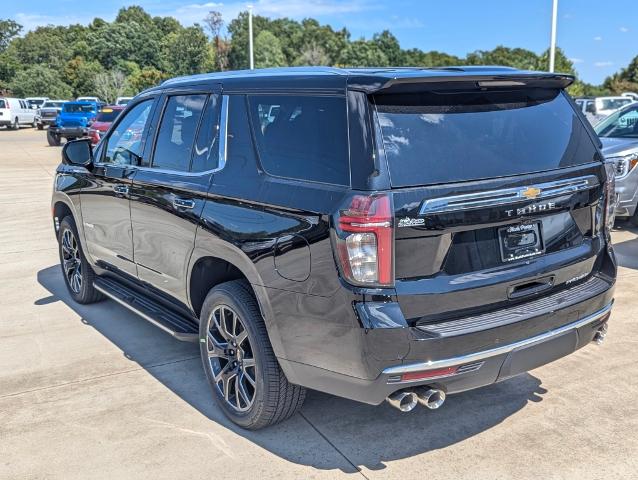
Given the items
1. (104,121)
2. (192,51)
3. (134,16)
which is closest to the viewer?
(104,121)

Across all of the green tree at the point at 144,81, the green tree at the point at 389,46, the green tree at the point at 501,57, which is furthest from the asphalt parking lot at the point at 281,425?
the green tree at the point at 389,46

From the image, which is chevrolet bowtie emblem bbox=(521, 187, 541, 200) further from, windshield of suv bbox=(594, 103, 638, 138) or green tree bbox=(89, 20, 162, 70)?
green tree bbox=(89, 20, 162, 70)

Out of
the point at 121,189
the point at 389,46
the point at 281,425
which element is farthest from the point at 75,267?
the point at 389,46

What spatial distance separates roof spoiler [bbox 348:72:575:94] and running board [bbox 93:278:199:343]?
1.96 metres

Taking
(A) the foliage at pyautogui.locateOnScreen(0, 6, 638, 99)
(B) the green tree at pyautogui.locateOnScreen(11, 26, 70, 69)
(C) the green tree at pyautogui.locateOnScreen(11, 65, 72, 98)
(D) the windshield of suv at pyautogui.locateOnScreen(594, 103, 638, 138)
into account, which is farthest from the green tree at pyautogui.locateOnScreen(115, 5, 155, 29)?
(D) the windshield of suv at pyautogui.locateOnScreen(594, 103, 638, 138)

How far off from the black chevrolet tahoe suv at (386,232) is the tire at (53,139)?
86.0ft

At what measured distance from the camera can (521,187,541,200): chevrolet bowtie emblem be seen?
2887 mm

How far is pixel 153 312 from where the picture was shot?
4.26 meters

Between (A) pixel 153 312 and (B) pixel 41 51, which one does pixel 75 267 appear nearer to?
(A) pixel 153 312

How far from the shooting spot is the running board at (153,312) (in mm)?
3916

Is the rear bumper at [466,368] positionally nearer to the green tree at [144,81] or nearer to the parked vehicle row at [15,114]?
the parked vehicle row at [15,114]

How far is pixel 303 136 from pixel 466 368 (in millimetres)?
1359

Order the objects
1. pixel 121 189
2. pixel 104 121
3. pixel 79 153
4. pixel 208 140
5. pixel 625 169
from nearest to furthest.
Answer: pixel 208 140 → pixel 121 189 → pixel 79 153 → pixel 625 169 → pixel 104 121

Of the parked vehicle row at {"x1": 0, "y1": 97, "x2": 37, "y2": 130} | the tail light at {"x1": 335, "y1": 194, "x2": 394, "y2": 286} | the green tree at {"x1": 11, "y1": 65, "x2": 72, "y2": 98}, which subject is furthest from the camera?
the green tree at {"x1": 11, "y1": 65, "x2": 72, "y2": 98}
